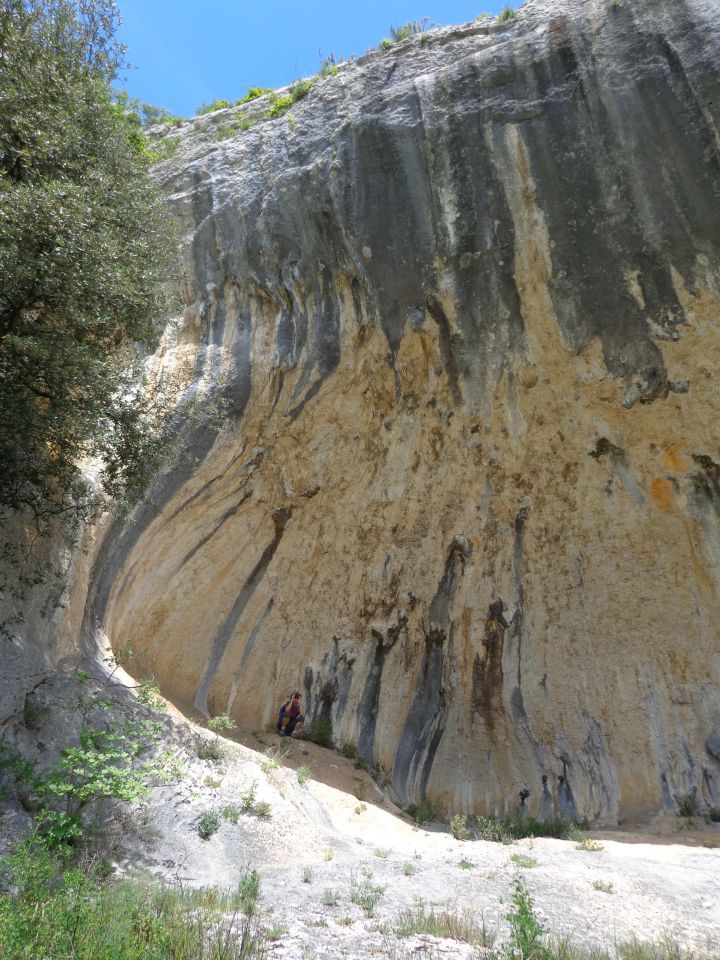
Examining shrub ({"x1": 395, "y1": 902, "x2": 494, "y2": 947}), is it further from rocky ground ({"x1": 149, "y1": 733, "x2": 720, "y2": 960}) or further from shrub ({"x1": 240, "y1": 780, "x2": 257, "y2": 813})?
shrub ({"x1": 240, "y1": 780, "x2": 257, "y2": 813})

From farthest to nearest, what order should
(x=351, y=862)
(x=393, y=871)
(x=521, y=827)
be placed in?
(x=521, y=827) < (x=351, y=862) < (x=393, y=871)

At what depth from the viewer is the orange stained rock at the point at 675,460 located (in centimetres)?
1177

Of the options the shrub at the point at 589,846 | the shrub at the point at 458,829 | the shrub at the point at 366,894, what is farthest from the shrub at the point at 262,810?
the shrub at the point at 589,846

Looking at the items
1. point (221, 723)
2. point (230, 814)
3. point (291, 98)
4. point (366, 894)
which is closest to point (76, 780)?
point (230, 814)

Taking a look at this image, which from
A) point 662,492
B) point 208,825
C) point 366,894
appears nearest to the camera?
point 366,894

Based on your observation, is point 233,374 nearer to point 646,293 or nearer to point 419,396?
point 419,396

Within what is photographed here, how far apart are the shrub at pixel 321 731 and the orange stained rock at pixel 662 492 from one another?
726 centimetres

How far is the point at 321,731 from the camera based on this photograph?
12953mm

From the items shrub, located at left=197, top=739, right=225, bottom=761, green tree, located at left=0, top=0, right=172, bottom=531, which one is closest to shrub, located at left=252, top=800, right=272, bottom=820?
shrub, located at left=197, top=739, right=225, bottom=761

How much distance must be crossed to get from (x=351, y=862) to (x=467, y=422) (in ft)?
23.8

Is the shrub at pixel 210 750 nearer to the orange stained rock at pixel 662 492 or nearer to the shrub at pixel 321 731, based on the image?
the shrub at pixel 321 731

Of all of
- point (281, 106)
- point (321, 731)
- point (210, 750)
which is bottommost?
point (210, 750)

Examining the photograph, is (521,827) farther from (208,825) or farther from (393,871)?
(208,825)

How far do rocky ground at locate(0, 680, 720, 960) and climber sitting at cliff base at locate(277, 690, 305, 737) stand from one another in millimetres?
2763
